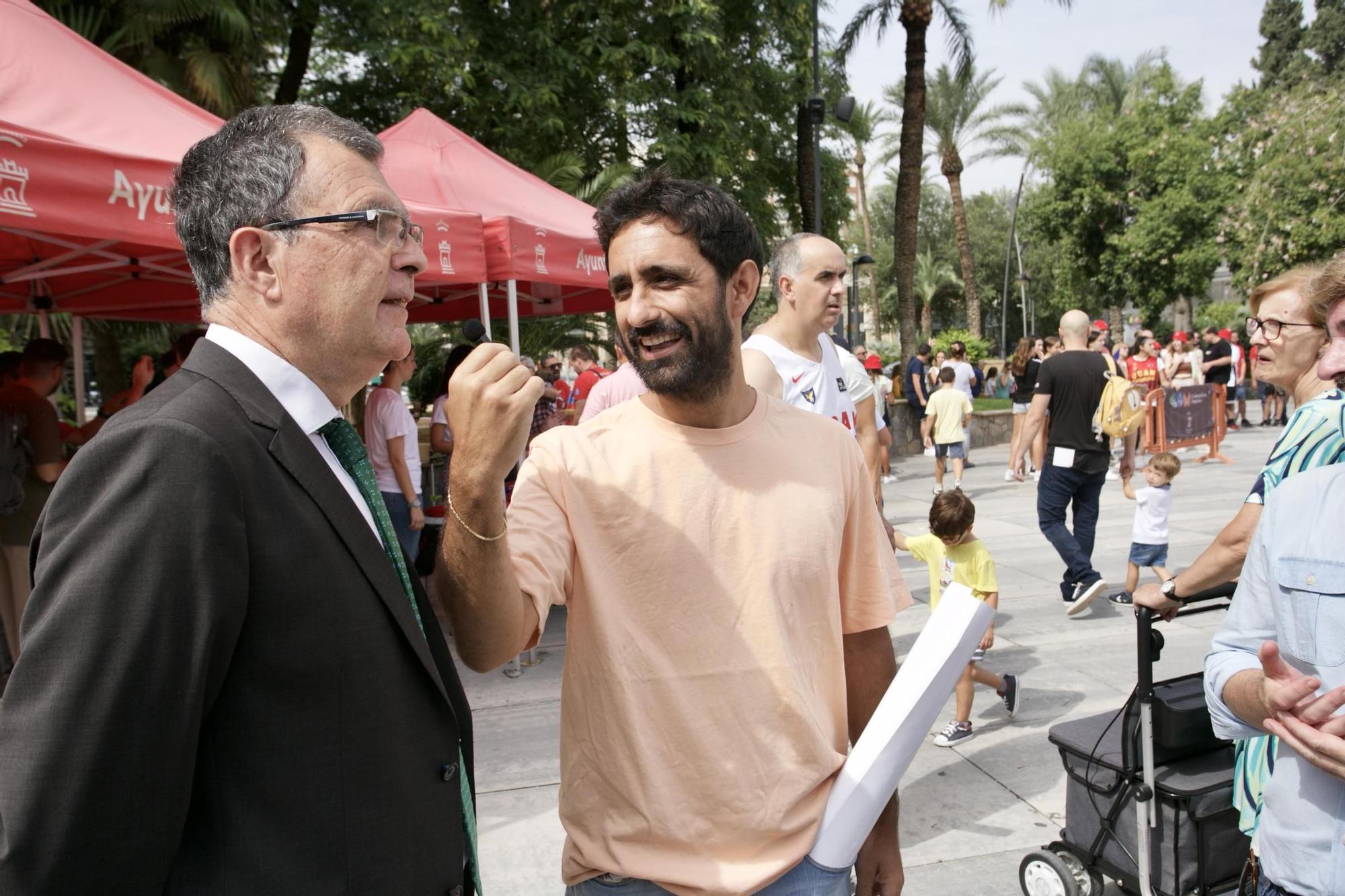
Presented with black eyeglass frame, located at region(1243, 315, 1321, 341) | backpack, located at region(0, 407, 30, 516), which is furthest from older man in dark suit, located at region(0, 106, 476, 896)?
backpack, located at region(0, 407, 30, 516)

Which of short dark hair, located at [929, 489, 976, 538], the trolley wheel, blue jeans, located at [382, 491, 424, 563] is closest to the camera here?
the trolley wheel

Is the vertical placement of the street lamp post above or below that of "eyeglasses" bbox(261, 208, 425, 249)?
above

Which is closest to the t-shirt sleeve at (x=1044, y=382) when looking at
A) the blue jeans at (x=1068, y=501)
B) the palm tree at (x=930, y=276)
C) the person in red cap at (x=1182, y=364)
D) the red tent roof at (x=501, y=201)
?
the blue jeans at (x=1068, y=501)

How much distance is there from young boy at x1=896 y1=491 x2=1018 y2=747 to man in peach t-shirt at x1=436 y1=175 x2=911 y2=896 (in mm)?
2891

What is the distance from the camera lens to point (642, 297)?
5.89 feet

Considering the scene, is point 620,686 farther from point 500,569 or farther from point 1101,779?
point 1101,779

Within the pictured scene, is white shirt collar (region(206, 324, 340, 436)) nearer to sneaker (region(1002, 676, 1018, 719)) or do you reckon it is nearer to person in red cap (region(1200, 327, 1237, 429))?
sneaker (region(1002, 676, 1018, 719))

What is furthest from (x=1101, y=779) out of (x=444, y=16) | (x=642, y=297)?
(x=444, y=16)

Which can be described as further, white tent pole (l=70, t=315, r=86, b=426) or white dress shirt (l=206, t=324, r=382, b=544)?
white tent pole (l=70, t=315, r=86, b=426)

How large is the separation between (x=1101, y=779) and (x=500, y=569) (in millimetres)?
2504

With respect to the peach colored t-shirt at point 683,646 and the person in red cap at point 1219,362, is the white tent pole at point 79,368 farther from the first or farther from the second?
the person in red cap at point 1219,362

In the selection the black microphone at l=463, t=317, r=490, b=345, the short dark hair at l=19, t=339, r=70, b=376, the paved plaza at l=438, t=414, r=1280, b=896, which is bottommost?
the paved plaza at l=438, t=414, r=1280, b=896

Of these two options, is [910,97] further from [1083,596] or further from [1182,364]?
[1083,596]

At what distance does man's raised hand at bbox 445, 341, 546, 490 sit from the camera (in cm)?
133
